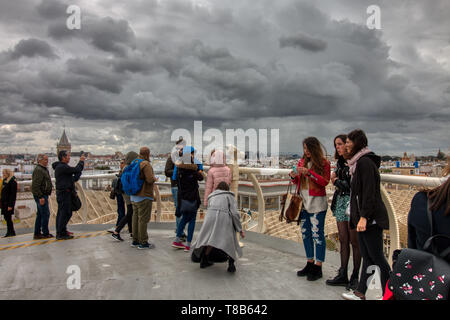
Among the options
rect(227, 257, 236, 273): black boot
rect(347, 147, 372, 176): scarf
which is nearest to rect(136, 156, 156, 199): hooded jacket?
rect(227, 257, 236, 273): black boot

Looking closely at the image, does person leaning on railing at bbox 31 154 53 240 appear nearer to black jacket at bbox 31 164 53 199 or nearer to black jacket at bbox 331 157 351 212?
black jacket at bbox 31 164 53 199

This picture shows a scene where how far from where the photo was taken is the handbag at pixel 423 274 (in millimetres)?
1810

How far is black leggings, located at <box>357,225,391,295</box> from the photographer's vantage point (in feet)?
9.95

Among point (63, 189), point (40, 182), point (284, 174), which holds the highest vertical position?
point (284, 174)

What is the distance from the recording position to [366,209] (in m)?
3.02

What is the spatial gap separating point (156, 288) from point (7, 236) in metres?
5.18

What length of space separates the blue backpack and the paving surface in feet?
3.25

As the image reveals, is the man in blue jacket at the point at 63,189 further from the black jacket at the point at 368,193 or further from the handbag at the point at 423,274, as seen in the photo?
the handbag at the point at 423,274

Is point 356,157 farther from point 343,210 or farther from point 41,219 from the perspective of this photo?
point 41,219

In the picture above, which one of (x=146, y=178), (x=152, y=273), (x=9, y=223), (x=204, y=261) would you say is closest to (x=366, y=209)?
(x=204, y=261)

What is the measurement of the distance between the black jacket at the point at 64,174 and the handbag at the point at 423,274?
5861 mm

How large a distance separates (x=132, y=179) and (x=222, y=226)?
1967mm
